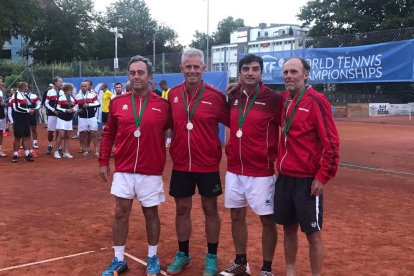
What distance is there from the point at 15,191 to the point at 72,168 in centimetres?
242

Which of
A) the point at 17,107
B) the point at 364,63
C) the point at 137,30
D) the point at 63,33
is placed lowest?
the point at 17,107

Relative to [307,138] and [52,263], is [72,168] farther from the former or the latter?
[307,138]

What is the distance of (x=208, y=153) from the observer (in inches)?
167

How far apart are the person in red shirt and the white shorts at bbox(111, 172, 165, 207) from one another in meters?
0.19

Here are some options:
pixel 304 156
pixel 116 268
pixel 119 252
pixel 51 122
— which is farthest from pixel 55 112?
pixel 304 156

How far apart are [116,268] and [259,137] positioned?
1.79m

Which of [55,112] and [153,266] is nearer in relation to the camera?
[153,266]

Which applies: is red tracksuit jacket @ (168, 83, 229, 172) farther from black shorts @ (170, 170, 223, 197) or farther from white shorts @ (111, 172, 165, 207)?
white shorts @ (111, 172, 165, 207)

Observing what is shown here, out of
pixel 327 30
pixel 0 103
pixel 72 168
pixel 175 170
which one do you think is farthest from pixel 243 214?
pixel 327 30

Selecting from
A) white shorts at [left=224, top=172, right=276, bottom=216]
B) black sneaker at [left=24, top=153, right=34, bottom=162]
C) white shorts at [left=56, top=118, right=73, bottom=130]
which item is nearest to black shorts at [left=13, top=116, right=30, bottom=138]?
black sneaker at [left=24, top=153, right=34, bottom=162]

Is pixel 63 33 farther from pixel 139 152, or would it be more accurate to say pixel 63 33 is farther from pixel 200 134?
pixel 200 134

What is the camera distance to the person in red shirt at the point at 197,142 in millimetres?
4207

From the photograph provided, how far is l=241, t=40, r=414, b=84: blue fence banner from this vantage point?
8.87 meters

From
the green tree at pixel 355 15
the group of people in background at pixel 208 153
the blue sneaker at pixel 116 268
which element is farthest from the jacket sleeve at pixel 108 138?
the green tree at pixel 355 15
